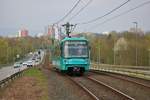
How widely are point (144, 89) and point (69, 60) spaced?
14.0 m

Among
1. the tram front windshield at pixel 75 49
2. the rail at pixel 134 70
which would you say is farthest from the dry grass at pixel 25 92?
the rail at pixel 134 70

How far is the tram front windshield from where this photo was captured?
35.8 meters

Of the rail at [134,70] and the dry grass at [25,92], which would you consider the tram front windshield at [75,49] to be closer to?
the rail at [134,70]

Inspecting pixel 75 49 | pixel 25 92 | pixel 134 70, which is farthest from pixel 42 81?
pixel 134 70

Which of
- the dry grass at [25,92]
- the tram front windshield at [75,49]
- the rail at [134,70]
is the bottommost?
the dry grass at [25,92]

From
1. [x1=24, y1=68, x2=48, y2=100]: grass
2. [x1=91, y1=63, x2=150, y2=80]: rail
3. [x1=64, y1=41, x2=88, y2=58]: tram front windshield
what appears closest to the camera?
[x1=24, y1=68, x2=48, y2=100]: grass

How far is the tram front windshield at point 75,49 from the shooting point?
35.8m

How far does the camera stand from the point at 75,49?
35875mm

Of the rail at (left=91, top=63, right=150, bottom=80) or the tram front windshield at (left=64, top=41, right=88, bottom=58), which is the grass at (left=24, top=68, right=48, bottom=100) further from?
the rail at (left=91, top=63, right=150, bottom=80)

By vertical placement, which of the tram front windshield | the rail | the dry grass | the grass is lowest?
the dry grass

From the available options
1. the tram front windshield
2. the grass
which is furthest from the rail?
the grass

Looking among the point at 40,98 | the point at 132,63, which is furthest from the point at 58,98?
the point at 132,63

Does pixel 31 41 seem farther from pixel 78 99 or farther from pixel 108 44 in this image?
pixel 78 99

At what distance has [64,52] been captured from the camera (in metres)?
36.0
